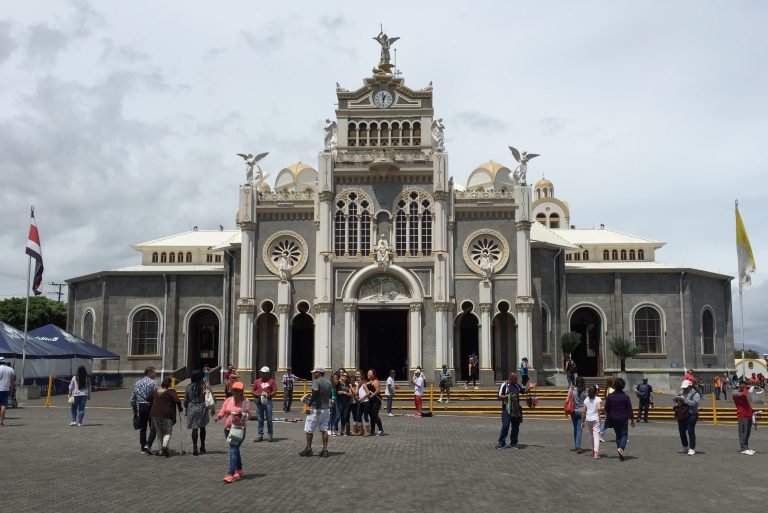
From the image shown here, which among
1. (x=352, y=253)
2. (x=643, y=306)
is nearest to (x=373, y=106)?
(x=352, y=253)

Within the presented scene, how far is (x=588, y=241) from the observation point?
5600cm

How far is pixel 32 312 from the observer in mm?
76438

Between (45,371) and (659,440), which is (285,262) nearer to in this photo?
(45,371)

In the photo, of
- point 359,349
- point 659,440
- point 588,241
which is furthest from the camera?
point 588,241

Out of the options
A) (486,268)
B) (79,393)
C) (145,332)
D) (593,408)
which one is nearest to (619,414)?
(593,408)

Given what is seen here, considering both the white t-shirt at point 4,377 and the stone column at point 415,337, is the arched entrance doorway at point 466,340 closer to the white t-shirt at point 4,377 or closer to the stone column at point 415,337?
the stone column at point 415,337

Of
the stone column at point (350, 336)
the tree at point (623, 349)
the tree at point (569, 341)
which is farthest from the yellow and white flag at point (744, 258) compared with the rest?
the stone column at point (350, 336)

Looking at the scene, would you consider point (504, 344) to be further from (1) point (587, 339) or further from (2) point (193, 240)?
(2) point (193, 240)

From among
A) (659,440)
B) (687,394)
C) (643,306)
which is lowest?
(659,440)

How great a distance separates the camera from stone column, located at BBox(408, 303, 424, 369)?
4272 cm

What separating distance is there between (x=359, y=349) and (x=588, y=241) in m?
20.9

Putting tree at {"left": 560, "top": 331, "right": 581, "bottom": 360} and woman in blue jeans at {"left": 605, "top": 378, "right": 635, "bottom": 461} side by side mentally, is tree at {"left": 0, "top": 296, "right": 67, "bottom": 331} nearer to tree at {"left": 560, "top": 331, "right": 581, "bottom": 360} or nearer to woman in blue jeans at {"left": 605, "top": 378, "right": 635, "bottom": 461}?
tree at {"left": 560, "top": 331, "right": 581, "bottom": 360}

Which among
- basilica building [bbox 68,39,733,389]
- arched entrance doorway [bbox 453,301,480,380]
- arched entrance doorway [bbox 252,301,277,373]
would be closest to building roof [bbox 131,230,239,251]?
basilica building [bbox 68,39,733,389]

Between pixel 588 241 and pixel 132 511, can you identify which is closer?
pixel 132 511
